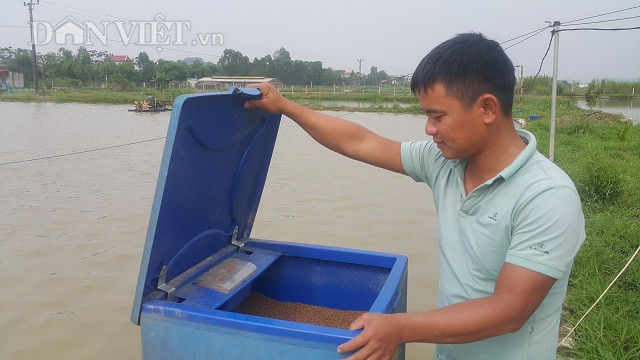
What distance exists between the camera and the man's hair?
3.71 feet

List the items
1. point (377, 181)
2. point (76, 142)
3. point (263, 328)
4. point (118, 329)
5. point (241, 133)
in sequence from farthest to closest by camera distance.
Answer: point (76, 142) → point (377, 181) → point (118, 329) → point (241, 133) → point (263, 328)

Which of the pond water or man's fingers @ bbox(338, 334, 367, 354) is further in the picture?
the pond water

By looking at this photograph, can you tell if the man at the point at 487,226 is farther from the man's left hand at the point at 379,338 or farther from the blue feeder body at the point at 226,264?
the blue feeder body at the point at 226,264

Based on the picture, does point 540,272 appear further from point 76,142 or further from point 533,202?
point 76,142

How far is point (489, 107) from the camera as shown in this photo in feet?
3.76

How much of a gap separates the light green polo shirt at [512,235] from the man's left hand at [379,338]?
0.83 ft

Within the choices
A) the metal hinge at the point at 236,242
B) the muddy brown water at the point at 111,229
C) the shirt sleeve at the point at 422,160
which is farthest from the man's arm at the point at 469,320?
the muddy brown water at the point at 111,229

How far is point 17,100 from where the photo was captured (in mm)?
28875

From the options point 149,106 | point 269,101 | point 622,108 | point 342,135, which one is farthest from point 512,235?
point 622,108

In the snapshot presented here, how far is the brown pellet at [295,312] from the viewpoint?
1.94m

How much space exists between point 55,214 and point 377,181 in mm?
4102

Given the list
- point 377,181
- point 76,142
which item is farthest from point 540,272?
point 76,142

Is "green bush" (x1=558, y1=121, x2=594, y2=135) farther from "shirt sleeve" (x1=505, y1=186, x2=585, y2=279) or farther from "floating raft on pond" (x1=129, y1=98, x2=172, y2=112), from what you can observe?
"floating raft on pond" (x1=129, y1=98, x2=172, y2=112)

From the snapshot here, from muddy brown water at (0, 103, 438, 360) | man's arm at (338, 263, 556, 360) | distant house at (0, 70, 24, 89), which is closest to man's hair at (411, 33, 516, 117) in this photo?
man's arm at (338, 263, 556, 360)
